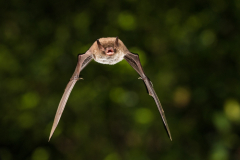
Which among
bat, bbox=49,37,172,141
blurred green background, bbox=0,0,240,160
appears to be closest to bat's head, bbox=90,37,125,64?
bat, bbox=49,37,172,141

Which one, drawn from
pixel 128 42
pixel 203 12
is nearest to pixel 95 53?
pixel 128 42

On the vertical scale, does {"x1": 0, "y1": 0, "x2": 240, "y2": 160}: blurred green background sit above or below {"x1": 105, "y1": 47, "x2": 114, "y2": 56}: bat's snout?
below

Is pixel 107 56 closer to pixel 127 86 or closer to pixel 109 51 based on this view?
pixel 109 51

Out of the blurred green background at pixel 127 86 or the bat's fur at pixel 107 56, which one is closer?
the bat's fur at pixel 107 56

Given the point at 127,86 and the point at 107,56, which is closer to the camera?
the point at 107,56

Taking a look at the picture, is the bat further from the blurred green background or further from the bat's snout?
the blurred green background

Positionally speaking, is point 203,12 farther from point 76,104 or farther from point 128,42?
point 76,104

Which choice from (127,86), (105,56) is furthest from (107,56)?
(127,86)

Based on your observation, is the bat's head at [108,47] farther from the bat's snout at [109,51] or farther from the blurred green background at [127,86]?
the blurred green background at [127,86]

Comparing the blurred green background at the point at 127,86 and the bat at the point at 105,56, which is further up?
the bat at the point at 105,56

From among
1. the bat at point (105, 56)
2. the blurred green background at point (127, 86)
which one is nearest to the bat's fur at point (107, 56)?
the bat at point (105, 56)
